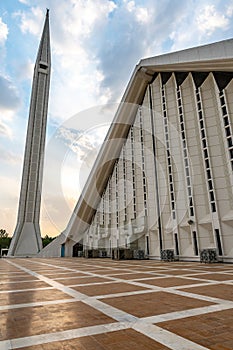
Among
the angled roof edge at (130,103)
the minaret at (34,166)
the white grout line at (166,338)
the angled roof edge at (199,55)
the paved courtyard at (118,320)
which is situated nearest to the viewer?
the white grout line at (166,338)

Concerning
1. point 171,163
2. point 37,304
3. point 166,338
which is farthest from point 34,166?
point 166,338

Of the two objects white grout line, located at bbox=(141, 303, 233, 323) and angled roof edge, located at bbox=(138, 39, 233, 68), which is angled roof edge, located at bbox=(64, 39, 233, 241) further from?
white grout line, located at bbox=(141, 303, 233, 323)

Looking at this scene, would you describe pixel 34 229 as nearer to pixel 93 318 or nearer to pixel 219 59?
pixel 219 59

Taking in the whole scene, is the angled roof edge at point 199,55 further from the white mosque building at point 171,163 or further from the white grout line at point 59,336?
the white grout line at point 59,336

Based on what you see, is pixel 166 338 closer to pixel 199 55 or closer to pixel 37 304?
pixel 37 304

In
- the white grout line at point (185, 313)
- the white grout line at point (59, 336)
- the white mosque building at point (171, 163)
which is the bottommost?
the white grout line at point (185, 313)

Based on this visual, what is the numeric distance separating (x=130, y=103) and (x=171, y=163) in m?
8.49

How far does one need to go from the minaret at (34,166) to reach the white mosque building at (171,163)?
12.8 m

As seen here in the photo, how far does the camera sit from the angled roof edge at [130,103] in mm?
14007

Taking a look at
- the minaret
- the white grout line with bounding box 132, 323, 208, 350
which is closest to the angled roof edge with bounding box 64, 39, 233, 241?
the minaret

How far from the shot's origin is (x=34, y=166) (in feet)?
124

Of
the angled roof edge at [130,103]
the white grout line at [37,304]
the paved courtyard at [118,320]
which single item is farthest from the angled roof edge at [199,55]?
the white grout line at [37,304]

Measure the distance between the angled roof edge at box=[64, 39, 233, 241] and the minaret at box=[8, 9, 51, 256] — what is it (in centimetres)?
868

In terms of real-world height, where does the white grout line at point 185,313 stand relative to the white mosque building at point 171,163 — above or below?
below
